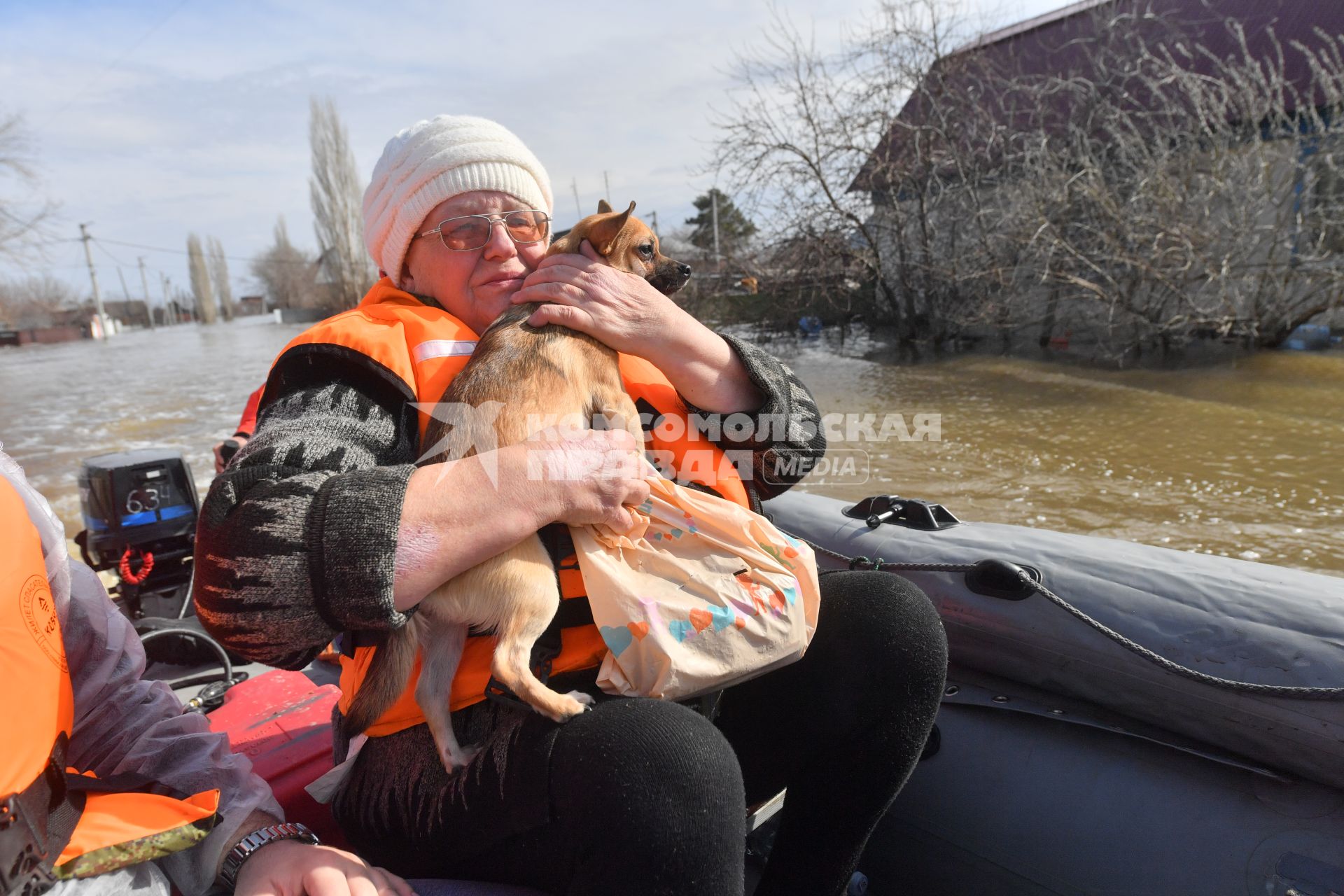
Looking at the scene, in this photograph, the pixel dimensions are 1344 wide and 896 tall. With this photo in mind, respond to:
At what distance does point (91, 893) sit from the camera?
106cm

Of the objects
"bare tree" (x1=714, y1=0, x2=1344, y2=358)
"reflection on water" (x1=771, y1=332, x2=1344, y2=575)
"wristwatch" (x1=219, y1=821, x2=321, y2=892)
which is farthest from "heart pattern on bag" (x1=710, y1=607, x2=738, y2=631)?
"bare tree" (x1=714, y1=0, x2=1344, y2=358)

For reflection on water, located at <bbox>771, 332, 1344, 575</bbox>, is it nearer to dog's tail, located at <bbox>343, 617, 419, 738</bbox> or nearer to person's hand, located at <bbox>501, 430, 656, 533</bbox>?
person's hand, located at <bbox>501, 430, 656, 533</bbox>

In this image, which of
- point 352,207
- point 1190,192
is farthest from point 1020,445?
point 352,207

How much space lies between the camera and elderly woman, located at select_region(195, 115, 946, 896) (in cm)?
123

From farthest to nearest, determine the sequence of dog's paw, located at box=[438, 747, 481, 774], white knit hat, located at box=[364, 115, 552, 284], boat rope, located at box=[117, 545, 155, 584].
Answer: boat rope, located at box=[117, 545, 155, 584], white knit hat, located at box=[364, 115, 552, 284], dog's paw, located at box=[438, 747, 481, 774]

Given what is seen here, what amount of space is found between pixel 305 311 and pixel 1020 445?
64529mm

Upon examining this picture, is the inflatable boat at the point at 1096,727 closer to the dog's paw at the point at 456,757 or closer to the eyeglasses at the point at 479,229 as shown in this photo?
the dog's paw at the point at 456,757

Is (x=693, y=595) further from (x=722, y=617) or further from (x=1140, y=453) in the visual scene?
(x=1140, y=453)

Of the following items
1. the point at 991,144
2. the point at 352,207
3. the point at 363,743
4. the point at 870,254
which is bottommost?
the point at 363,743

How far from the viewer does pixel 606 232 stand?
7.90ft

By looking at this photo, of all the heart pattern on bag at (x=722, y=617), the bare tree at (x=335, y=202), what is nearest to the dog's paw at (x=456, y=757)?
the heart pattern on bag at (x=722, y=617)

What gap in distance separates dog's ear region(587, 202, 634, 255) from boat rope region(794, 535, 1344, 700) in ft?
4.29

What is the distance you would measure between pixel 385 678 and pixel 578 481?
509 mm

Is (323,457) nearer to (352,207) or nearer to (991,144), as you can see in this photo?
(991,144)
